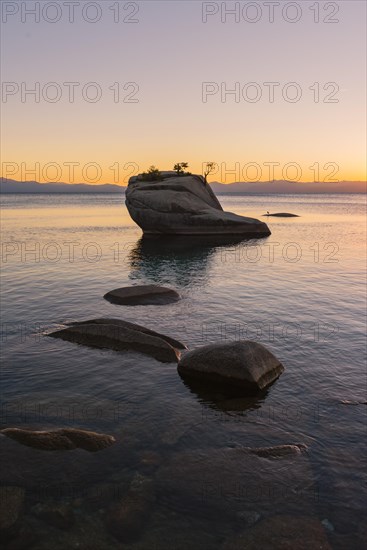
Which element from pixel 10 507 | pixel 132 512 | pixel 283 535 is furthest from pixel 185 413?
pixel 10 507

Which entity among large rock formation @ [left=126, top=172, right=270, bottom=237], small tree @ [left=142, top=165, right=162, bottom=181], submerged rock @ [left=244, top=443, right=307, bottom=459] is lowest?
submerged rock @ [left=244, top=443, right=307, bottom=459]

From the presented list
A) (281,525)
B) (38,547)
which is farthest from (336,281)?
(38,547)

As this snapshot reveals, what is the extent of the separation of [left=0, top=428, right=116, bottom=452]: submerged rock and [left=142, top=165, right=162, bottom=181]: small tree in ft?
199

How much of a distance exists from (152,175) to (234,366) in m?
58.2

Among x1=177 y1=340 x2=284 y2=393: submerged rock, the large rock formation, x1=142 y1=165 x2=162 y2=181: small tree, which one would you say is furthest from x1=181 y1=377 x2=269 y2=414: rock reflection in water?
x1=142 y1=165 x2=162 y2=181: small tree

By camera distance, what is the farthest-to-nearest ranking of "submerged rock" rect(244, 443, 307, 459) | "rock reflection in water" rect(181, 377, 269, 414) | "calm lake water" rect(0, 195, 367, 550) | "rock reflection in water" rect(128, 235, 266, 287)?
"rock reflection in water" rect(128, 235, 266, 287) → "rock reflection in water" rect(181, 377, 269, 414) → "submerged rock" rect(244, 443, 307, 459) → "calm lake water" rect(0, 195, 367, 550)

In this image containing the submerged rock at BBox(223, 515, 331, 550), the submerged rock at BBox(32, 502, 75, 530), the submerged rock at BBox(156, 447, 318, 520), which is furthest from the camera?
the submerged rock at BBox(156, 447, 318, 520)

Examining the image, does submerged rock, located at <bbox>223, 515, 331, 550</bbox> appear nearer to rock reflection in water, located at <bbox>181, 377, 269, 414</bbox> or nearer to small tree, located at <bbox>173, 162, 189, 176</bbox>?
rock reflection in water, located at <bbox>181, 377, 269, 414</bbox>

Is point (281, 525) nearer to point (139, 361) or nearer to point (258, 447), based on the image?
point (258, 447)

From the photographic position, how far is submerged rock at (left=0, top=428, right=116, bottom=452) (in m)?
12.1

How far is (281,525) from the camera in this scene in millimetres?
9453

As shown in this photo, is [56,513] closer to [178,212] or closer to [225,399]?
[225,399]

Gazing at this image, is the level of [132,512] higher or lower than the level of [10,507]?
lower

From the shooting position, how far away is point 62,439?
481 inches
